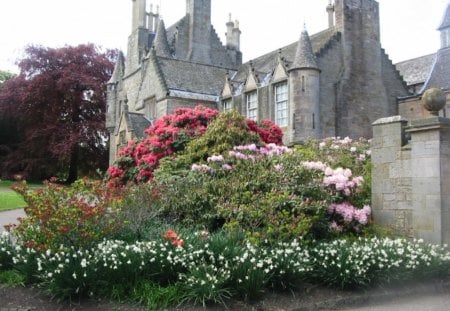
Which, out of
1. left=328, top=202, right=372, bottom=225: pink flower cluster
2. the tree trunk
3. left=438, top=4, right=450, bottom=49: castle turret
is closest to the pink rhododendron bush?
left=328, top=202, right=372, bottom=225: pink flower cluster

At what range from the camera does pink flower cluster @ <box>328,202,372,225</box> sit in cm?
873

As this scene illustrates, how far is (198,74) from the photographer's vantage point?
31.2m

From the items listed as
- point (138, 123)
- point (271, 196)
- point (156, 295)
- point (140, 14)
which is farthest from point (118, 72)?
point (156, 295)

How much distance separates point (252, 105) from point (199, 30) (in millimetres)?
12053

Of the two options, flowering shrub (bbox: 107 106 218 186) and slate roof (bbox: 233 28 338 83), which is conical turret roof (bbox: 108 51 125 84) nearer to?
slate roof (bbox: 233 28 338 83)

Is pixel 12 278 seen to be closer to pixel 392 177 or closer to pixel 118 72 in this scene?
pixel 392 177

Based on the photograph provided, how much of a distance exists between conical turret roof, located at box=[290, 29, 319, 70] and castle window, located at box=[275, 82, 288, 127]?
1.61 m

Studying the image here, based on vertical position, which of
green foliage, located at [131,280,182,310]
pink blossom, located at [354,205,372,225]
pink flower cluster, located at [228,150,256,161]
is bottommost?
green foliage, located at [131,280,182,310]

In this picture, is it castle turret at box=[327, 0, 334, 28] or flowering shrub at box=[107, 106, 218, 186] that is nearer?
flowering shrub at box=[107, 106, 218, 186]

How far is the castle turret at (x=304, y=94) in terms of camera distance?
77.9 ft

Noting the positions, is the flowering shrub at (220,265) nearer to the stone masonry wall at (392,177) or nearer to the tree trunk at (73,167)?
the stone masonry wall at (392,177)

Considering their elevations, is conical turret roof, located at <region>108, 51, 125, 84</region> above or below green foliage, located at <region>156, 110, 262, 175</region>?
above

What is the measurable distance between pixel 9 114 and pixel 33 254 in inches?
1521

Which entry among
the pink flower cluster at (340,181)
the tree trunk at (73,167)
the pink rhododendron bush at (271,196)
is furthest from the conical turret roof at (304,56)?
the tree trunk at (73,167)
